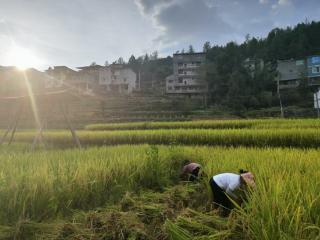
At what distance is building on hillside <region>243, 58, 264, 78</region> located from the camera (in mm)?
56531

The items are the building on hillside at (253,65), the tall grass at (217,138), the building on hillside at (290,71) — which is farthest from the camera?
the building on hillside at (253,65)

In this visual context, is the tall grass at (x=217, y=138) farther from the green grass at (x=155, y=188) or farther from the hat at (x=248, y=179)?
the hat at (x=248, y=179)

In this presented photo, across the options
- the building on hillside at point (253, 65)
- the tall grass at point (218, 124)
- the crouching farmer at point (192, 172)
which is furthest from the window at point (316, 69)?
the crouching farmer at point (192, 172)

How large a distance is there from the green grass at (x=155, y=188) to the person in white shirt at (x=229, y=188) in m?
0.18

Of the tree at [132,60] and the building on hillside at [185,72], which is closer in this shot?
the building on hillside at [185,72]

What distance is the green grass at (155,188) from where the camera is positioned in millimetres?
2746

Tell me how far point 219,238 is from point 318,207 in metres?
0.90

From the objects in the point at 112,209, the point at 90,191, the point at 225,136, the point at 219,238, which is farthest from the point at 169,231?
the point at 225,136

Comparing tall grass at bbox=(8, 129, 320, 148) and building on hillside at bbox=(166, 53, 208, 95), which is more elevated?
building on hillside at bbox=(166, 53, 208, 95)

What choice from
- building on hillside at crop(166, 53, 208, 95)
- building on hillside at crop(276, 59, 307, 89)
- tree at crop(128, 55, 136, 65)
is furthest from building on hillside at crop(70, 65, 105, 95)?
building on hillside at crop(276, 59, 307, 89)

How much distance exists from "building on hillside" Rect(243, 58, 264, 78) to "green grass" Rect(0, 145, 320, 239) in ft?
173

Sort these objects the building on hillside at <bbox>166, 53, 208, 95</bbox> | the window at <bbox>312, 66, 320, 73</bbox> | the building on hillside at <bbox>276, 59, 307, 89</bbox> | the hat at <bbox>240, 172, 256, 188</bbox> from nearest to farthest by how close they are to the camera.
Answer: the hat at <bbox>240, 172, 256, 188</bbox>
the window at <bbox>312, 66, 320, 73</bbox>
the building on hillside at <bbox>276, 59, 307, 89</bbox>
the building on hillside at <bbox>166, 53, 208, 95</bbox>

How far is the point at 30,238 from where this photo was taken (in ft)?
10.9

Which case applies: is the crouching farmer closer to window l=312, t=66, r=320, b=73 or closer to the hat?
the hat
